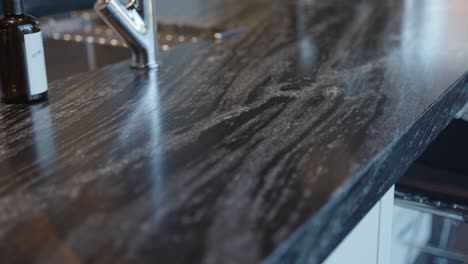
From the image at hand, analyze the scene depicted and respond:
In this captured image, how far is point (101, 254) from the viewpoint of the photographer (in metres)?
0.62

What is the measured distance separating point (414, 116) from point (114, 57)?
0.99 meters

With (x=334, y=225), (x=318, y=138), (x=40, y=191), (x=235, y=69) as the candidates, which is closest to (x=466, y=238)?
(x=235, y=69)

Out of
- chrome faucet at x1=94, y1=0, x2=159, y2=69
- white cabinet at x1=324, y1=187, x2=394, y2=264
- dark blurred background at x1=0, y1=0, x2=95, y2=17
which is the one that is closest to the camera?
white cabinet at x1=324, y1=187, x2=394, y2=264

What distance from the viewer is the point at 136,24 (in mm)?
1321

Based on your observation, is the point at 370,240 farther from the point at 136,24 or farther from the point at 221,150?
the point at 136,24

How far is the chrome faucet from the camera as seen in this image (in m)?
1.26

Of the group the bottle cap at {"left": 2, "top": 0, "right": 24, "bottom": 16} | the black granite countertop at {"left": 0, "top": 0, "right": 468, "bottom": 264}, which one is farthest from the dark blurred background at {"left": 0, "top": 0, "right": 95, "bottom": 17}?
the bottle cap at {"left": 2, "top": 0, "right": 24, "bottom": 16}

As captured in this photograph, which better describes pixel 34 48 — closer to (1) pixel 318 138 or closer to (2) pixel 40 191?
(2) pixel 40 191

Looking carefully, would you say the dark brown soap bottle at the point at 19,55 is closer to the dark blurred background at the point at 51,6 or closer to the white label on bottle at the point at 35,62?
the white label on bottle at the point at 35,62

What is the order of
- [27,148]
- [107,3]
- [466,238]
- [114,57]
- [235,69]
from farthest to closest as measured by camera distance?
[466,238], [114,57], [235,69], [107,3], [27,148]

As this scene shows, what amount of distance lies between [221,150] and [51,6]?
1495 mm

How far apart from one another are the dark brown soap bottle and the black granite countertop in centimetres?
3

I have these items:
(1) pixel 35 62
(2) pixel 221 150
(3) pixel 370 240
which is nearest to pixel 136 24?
(1) pixel 35 62

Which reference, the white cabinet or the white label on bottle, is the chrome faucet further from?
the white cabinet
